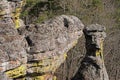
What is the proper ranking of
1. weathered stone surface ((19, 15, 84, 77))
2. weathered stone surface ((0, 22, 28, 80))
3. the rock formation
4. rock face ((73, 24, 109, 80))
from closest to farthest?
weathered stone surface ((0, 22, 28, 80)) < the rock formation < weathered stone surface ((19, 15, 84, 77)) < rock face ((73, 24, 109, 80))

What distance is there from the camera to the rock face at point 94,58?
15258mm

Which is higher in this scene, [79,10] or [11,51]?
[11,51]

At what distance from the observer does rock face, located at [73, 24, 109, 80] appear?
15.3 meters

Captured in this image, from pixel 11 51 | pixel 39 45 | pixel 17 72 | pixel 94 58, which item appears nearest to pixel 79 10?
pixel 94 58

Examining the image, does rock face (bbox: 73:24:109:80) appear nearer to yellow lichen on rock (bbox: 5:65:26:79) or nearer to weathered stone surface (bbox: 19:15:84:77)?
weathered stone surface (bbox: 19:15:84:77)

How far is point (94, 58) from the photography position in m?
15.3

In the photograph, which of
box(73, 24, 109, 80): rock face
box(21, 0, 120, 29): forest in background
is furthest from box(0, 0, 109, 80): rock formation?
box(21, 0, 120, 29): forest in background

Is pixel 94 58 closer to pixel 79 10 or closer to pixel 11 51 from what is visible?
pixel 11 51

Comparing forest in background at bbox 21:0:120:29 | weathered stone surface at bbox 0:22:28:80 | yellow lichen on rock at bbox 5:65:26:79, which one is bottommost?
forest in background at bbox 21:0:120:29

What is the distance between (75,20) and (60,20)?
74cm

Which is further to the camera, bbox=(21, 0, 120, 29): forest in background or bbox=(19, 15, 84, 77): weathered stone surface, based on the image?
bbox=(21, 0, 120, 29): forest in background

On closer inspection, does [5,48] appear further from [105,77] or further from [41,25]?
[105,77]

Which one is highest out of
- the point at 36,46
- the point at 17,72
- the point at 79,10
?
the point at 36,46

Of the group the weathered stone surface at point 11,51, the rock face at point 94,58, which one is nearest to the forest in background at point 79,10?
the rock face at point 94,58
